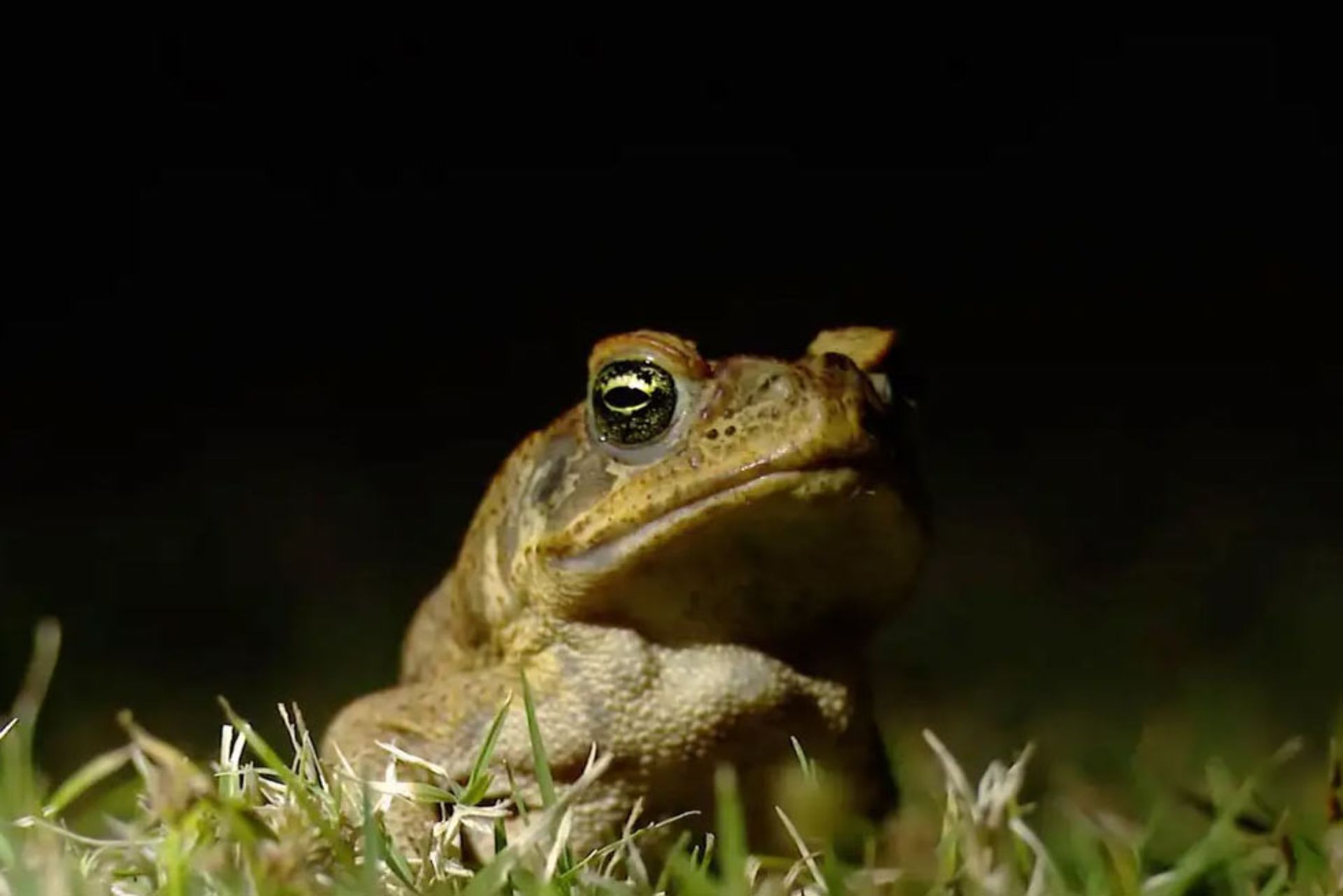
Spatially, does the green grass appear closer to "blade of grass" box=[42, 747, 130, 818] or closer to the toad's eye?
"blade of grass" box=[42, 747, 130, 818]

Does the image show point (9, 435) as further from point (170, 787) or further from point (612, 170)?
point (170, 787)

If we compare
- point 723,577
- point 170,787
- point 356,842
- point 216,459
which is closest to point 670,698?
point 723,577

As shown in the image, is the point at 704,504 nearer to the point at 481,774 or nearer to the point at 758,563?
the point at 758,563

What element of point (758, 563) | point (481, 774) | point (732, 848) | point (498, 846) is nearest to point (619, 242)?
point (758, 563)

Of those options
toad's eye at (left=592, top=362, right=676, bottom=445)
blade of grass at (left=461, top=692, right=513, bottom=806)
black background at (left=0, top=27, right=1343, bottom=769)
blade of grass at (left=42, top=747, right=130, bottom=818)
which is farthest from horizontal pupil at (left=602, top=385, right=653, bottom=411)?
black background at (left=0, top=27, right=1343, bottom=769)

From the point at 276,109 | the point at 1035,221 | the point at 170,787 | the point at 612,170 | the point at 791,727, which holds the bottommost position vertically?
the point at 791,727
